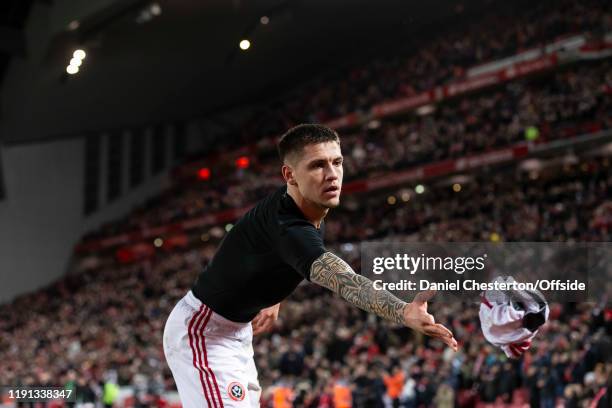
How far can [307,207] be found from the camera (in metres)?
5.18

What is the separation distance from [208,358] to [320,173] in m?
1.35

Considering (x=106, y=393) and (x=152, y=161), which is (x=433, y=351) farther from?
(x=152, y=161)

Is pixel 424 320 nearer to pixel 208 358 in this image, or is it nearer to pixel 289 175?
pixel 289 175

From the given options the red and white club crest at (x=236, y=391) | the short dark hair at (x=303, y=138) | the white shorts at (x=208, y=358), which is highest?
the short dark hair at (x=303, y=138)

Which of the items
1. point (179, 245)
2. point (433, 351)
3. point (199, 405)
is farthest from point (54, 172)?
point (199, 405)

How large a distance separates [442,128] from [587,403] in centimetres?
2046

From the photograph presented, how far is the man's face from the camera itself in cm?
506

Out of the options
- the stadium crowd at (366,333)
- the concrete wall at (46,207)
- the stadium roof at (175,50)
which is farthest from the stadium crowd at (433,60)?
the concrete wall at (46,207)

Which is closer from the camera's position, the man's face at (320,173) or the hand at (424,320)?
the hand at (424,320)

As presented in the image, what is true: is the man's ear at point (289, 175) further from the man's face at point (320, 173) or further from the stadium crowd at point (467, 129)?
the stadium crowd at point (467, 129)

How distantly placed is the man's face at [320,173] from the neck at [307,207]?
0.05 m

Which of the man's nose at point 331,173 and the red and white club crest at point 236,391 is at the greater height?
the man's nose at point 331,173

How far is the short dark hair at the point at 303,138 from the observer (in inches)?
201

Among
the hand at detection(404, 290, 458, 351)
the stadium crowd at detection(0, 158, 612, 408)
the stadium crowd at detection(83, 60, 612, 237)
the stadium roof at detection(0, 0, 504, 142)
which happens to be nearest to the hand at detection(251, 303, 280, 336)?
the hand at detection(404, 290, 458, 351)
